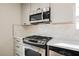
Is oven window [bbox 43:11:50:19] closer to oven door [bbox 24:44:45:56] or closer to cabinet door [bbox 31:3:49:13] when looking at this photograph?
cabinet door [bbox 31:3:49:13]

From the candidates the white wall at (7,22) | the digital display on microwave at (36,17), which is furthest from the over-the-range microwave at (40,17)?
the white wall at (7,22)

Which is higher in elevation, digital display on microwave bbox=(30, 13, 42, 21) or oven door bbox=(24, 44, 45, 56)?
digital display on microwave bbox=(30, 13, 42, 21)

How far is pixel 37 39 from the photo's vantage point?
3.81 feet

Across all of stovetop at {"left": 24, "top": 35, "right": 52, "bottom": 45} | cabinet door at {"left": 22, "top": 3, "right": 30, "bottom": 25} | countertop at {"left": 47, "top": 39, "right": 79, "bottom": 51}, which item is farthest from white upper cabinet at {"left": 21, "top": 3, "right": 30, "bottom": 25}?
countertop at {"left": 47, "top": 39, "right": 79, "bottom": 51}

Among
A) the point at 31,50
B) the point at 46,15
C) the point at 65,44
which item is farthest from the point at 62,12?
the point at 31,50

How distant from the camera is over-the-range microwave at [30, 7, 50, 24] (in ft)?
3.72

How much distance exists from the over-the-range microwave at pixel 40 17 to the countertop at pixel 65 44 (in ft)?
0.55

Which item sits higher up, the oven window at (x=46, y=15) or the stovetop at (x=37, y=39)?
the oven window at (x=46, y=15)

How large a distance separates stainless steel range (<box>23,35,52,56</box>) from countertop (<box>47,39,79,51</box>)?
4cm

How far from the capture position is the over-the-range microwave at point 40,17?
1.13m

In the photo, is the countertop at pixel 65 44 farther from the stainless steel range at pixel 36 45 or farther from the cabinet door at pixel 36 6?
the cabinet door at pixel 36 6

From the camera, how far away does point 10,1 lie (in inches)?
46.4

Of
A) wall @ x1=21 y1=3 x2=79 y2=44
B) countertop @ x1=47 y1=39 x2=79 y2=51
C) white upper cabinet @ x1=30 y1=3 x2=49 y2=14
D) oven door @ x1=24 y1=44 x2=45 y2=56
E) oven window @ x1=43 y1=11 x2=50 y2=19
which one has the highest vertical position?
white upper cabinet @ x1=30 y1=3 x2=49 y2=14

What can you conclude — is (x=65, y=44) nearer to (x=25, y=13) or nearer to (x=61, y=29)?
(x=61, y=29)
